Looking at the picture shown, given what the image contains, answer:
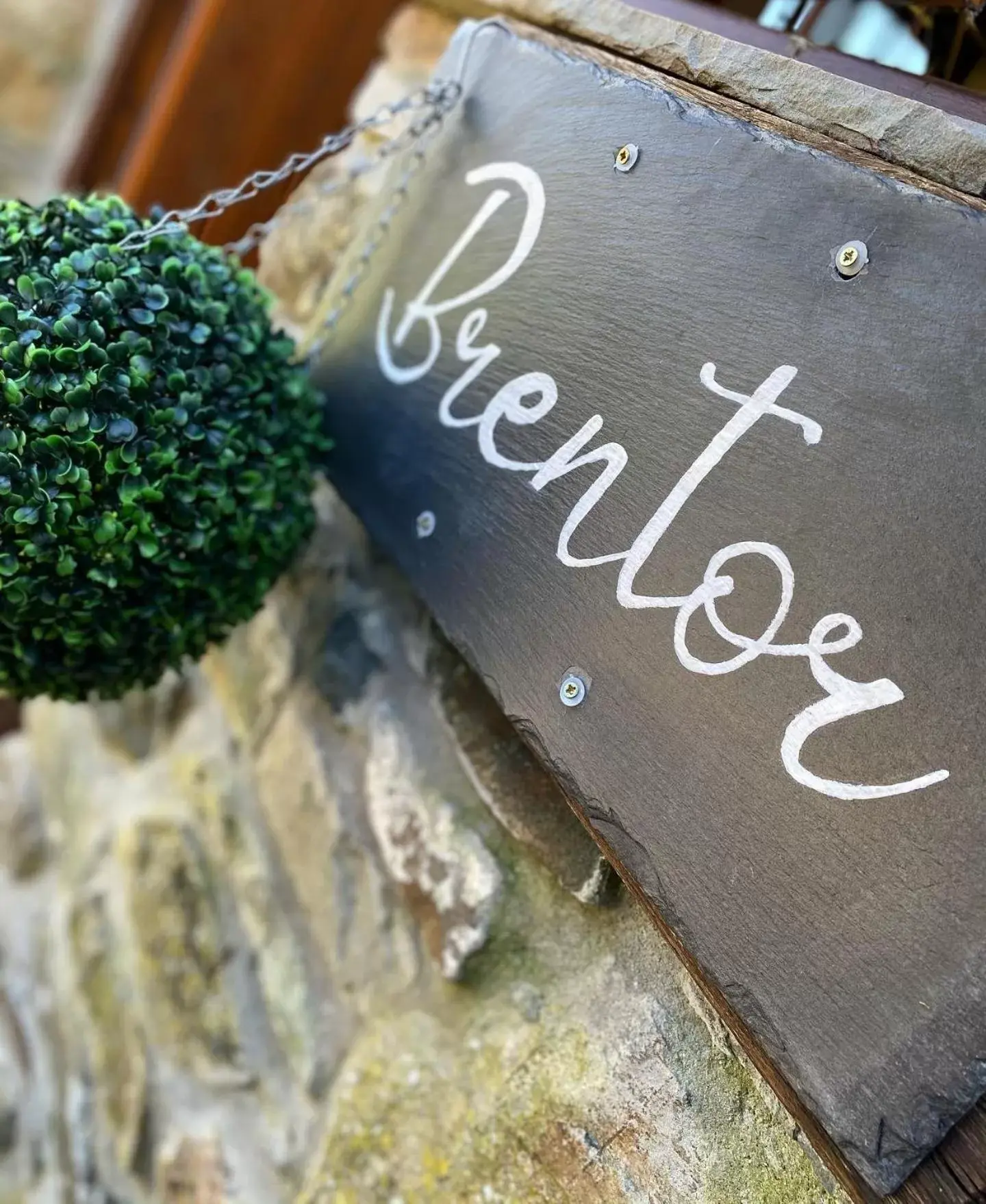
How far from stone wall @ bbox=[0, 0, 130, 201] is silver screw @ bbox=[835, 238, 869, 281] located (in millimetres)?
2403

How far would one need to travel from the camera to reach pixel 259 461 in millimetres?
925

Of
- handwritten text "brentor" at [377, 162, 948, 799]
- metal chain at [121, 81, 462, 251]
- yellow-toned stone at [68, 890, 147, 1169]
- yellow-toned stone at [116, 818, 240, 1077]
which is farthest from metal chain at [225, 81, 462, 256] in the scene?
yellow-toned stone at [68, 890, 147, 1169]

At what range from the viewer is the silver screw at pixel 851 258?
27.1 inches

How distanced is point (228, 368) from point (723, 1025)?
0.72 metres

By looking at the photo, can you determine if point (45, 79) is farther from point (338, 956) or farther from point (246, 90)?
point (338, 956)

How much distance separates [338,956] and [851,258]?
0.88 meters

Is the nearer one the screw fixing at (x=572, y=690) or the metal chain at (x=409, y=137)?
the screw fixing at (x=572, y=690)

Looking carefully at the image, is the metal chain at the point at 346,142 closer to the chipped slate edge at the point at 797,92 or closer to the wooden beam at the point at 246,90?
the chipped slate edge at the point at 797,92

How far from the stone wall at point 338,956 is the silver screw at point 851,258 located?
52 centimetres

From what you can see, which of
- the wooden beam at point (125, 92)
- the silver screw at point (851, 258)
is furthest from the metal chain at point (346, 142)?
the wooden beam at point (125, 92)

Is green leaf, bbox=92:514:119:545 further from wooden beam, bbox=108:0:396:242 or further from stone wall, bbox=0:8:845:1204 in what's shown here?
wooden beam, bbox=108:0:396:242

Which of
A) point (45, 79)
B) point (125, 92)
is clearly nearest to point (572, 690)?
point (125, 92)

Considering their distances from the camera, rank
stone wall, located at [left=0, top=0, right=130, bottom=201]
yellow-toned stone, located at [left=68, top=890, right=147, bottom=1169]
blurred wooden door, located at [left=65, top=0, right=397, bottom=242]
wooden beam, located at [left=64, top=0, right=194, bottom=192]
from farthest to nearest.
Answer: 1. stone wall, located at [left=0, top=0, right=130, bottom=201]
2. wooden beam, located at [left=64, top=0, right=194, bottom=192]
3. blurred wooden door, located at [left=65, top=0, right=397, bottom=242]
4. yellow-toned stone, located at [left=68, top=890, right=147, bottom=1169]

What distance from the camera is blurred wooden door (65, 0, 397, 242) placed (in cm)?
152
